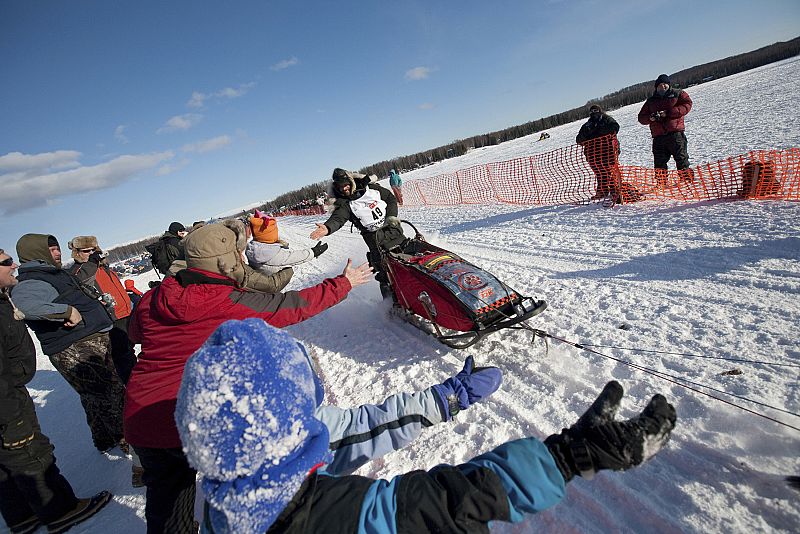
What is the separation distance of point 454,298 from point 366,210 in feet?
5.96

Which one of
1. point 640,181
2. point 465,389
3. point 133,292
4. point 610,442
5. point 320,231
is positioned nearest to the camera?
point 610,442

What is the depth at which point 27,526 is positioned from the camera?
2504 mm

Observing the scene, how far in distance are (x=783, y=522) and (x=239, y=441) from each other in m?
2.21

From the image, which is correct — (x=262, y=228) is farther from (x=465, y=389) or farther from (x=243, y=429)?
(x=243, y=429)

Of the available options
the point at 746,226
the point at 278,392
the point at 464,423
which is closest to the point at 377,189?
the point at 464,423

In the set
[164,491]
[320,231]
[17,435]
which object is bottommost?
[164,491]

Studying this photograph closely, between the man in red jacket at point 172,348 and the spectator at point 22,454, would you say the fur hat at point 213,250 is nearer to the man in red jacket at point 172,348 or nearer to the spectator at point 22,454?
the man in red jacket at point 172,348

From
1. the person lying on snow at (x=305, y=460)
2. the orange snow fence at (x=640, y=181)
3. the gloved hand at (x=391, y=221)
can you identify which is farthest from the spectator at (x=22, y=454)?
the orange snow fence at (x=640, y=181)

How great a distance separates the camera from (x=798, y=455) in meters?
1.75

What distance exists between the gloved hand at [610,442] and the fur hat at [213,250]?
1799 mm

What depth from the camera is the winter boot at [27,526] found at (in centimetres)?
244

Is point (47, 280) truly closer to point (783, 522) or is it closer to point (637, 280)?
point (783, 522)

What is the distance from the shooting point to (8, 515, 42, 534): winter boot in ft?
8.02

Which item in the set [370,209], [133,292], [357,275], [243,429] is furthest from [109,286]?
[243,429]
